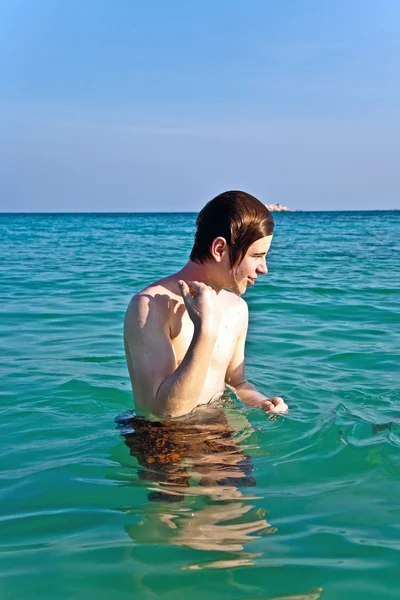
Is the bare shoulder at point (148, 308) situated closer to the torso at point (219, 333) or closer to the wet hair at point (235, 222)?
the torso at point (219, 333)

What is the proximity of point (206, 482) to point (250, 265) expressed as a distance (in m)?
1.03

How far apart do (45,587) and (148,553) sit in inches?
15.1

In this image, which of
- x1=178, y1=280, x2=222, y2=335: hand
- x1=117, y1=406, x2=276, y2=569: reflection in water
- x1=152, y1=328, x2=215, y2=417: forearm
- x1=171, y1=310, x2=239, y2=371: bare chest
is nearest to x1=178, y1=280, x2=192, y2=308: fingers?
x1=178, y1=280, x2=222, y2=335: hand

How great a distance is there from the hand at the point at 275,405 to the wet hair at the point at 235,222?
0.77 meters

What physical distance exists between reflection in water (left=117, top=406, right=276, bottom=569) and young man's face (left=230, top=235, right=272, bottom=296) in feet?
2.34

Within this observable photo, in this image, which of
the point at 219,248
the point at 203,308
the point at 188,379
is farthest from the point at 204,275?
the point at 188,379

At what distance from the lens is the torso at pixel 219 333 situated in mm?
3502

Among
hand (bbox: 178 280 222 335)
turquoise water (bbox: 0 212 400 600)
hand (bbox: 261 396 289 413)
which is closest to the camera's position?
turquoise water (bbox: 0 212 400 600)

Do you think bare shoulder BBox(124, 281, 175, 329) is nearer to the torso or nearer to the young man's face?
the torso

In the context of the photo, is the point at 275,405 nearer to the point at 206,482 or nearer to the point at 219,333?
the point at 219,333

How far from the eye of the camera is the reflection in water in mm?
2688

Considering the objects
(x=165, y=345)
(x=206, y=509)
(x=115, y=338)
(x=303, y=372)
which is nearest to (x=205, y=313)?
(x=165, y=345)

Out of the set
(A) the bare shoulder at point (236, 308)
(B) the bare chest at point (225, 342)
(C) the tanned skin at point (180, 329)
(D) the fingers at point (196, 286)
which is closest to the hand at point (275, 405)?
(C) the tanned skin at point (180, 329)

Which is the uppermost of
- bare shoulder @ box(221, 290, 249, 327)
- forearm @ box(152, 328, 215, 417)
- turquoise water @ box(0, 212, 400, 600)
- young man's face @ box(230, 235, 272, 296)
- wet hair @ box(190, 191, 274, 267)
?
wet hair @ box(190, 191, 274, 267)
